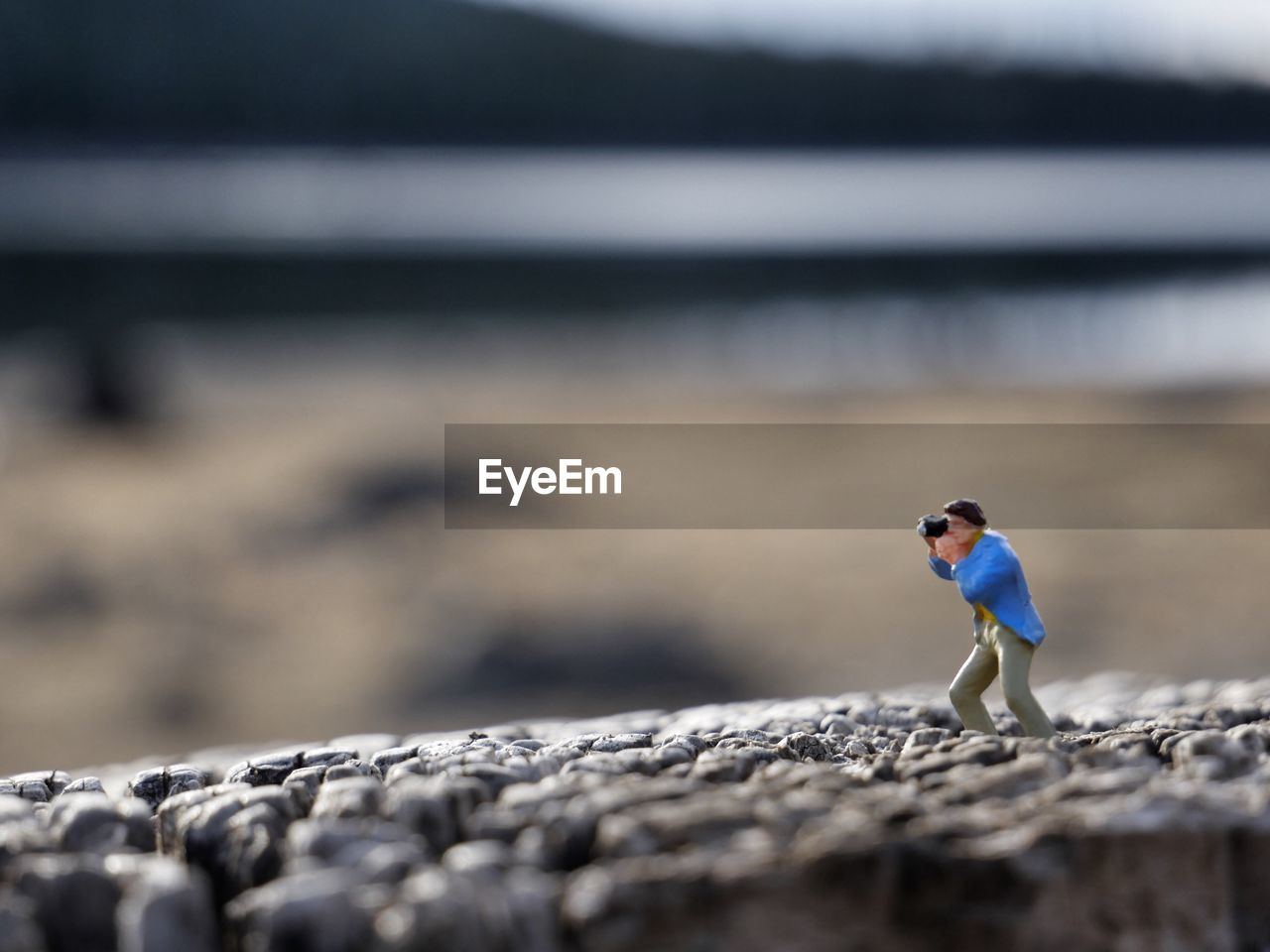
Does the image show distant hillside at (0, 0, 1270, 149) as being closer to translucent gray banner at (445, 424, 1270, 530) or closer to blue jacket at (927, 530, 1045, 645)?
translucent gray banner at (445, 424, 1270, 530)

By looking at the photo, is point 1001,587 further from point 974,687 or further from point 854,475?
point 854,475

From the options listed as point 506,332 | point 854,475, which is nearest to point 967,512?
point 854,475

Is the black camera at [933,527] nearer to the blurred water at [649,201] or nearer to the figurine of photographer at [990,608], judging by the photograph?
the figurine of photographer at [990,608]

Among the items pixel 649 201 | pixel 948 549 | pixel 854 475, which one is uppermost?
pixel 649 201

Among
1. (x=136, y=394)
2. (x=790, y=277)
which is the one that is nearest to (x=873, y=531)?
(x=790, y=277)

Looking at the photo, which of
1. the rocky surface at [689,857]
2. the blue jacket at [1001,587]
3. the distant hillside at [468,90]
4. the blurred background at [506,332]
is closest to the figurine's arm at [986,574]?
the blue jacket at [1001,587]

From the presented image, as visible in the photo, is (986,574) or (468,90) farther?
(468,90)
